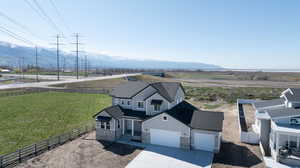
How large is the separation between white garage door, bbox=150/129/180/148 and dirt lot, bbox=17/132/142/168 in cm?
204

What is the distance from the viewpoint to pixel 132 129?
20.2 m

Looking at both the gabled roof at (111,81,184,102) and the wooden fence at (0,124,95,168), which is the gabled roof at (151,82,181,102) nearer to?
the gabled roof at (111,81,184,102)

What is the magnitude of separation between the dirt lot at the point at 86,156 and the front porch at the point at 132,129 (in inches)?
76.5

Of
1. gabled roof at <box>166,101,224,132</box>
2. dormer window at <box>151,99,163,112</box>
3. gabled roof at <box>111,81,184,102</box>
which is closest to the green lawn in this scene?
gabled roof at <box>111,81,184,102</box>

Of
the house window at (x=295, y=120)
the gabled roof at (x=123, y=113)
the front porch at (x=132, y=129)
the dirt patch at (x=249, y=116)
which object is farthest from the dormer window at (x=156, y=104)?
the dirt patch at (x=249, y=116)

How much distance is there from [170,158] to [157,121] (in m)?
3.85

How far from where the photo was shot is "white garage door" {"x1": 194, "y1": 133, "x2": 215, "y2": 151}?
54.7ft

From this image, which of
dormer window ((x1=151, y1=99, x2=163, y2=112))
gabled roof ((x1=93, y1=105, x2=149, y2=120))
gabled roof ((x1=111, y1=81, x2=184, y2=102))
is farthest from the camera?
gabled roof ((x1=111, y1=81, x2=184, y2=102))

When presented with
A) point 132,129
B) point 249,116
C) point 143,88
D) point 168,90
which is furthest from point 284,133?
point 249,116

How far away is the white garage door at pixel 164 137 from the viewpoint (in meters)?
17.7

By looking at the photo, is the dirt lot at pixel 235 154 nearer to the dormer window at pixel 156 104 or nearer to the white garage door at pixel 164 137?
the white garage door at pixel 164 137

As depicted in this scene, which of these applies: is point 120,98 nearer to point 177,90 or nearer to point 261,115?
point 177,90

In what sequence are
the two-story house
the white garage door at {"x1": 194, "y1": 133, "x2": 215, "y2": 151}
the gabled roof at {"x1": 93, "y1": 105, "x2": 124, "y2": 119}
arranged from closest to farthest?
the white garage door at {"x1": 194, "y1": 133, "x2": 215, "y2": 151}, the two-story house, the gabled roof at {"x1": 93, "y1": 105, "x2": 124, "y2": 119}

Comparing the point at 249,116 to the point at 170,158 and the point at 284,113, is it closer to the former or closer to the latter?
the point at 284,113
